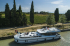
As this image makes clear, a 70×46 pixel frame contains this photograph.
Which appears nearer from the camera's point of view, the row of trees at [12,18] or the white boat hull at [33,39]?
the white boat hull at [33,39]

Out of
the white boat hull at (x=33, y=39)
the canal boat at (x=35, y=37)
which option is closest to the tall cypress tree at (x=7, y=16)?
the canal boat at (x=35, y=37)

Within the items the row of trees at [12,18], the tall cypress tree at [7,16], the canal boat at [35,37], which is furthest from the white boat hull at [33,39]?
the row of trees at [12,18]

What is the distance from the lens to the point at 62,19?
103 ft

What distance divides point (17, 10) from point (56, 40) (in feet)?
74.1

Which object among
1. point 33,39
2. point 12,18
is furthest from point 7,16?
point 33,39

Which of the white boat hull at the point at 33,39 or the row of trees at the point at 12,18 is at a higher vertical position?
the row of trees at the point at 12,18

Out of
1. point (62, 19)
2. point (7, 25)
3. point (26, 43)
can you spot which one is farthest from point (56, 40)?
point (7, 25)

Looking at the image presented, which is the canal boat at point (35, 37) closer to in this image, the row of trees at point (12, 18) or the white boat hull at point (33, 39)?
the white boat hull at point (33, 39)

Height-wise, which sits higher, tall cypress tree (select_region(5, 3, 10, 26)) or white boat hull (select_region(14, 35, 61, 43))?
tall cypress tree (select_region(5, 3, 10, 26))

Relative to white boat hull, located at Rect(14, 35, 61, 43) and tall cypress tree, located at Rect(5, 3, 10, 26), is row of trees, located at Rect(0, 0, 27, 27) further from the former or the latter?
white boat hull, located at Rect(14, 35, 61, 43)

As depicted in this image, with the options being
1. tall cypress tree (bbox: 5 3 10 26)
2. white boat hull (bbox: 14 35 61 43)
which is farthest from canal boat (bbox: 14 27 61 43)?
tall cypress tree (bbox: 5 3 10 26)

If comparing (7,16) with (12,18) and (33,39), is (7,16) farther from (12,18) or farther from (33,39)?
(33,39)

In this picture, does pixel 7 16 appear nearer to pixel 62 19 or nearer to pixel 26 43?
pixel 26 43

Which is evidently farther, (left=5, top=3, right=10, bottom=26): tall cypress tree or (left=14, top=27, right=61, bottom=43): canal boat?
(left=5, top=3, right=10, bottom=26): tall cypress tree
